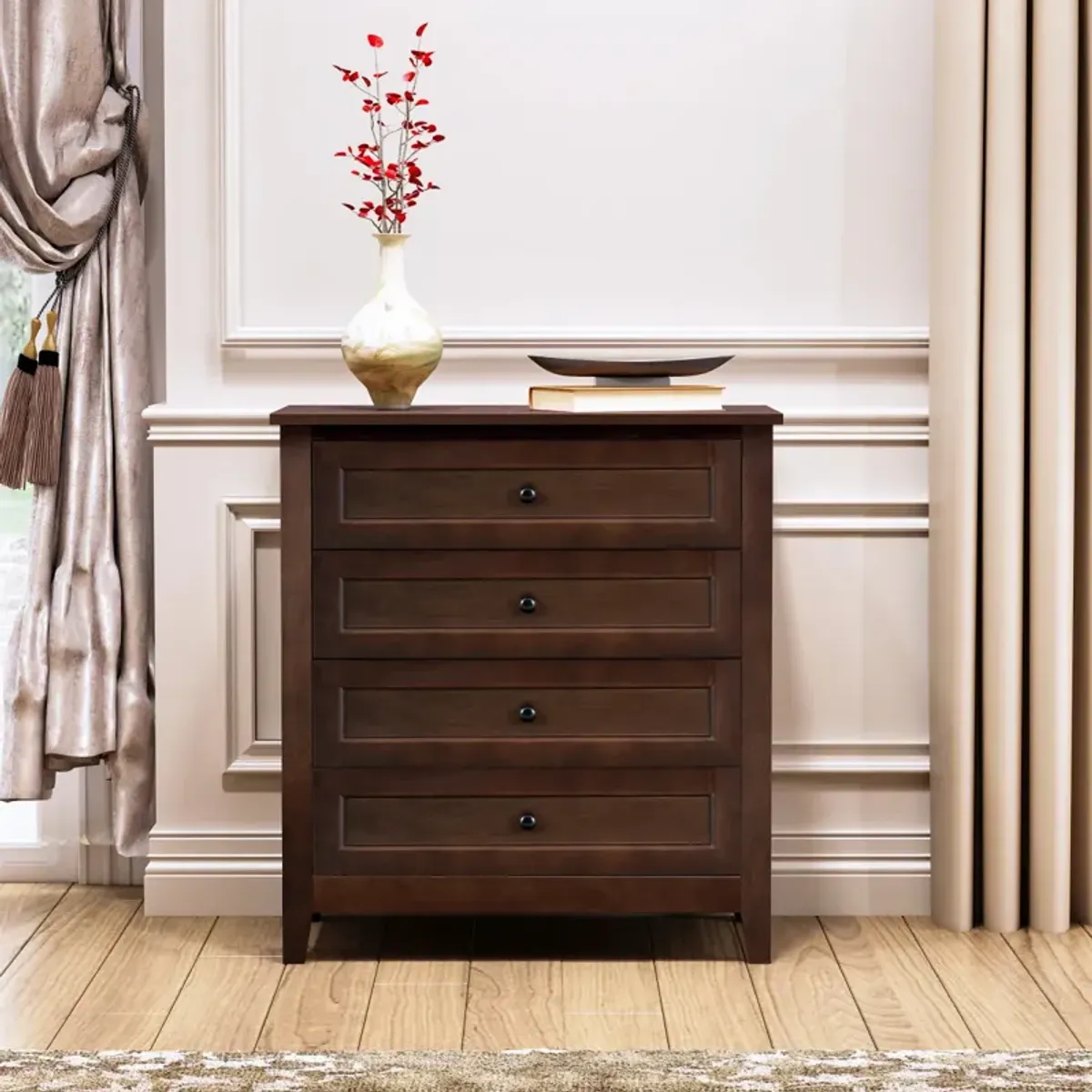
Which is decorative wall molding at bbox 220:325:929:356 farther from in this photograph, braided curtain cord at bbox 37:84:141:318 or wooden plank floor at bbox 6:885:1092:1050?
wooden plank floor at bbox 6:885:1092:1050

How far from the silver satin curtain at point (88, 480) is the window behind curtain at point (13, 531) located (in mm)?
168

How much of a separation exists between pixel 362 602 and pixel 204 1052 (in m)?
0.71

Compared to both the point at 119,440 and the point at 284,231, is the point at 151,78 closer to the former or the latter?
the point at 284,231

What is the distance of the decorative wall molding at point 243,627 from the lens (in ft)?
9.03

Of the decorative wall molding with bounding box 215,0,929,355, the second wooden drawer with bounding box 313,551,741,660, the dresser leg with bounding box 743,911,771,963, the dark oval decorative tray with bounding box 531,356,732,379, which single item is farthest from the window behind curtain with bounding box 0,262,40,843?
the dresser leg with bounding box 743,911,771,963

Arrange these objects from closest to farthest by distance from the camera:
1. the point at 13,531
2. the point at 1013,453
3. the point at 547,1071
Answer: the point at 547,1071 → the point at 1013,453 → the point at 13,531

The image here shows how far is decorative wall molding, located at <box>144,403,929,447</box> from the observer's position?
8.93 ft

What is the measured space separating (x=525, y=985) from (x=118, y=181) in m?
1.57

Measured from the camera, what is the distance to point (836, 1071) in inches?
81.0

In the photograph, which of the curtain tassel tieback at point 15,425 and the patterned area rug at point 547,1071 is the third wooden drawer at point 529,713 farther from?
the curtain tassel tieback at point 15,425

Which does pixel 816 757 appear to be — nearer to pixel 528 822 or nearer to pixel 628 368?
pixel 528 822

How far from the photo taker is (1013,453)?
2604 millimetres

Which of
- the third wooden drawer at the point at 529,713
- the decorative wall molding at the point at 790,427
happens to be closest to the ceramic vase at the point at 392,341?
the decorative wall molding at the point at 790,427

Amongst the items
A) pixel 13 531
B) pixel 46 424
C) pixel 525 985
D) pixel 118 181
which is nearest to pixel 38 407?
pixel 46 424
